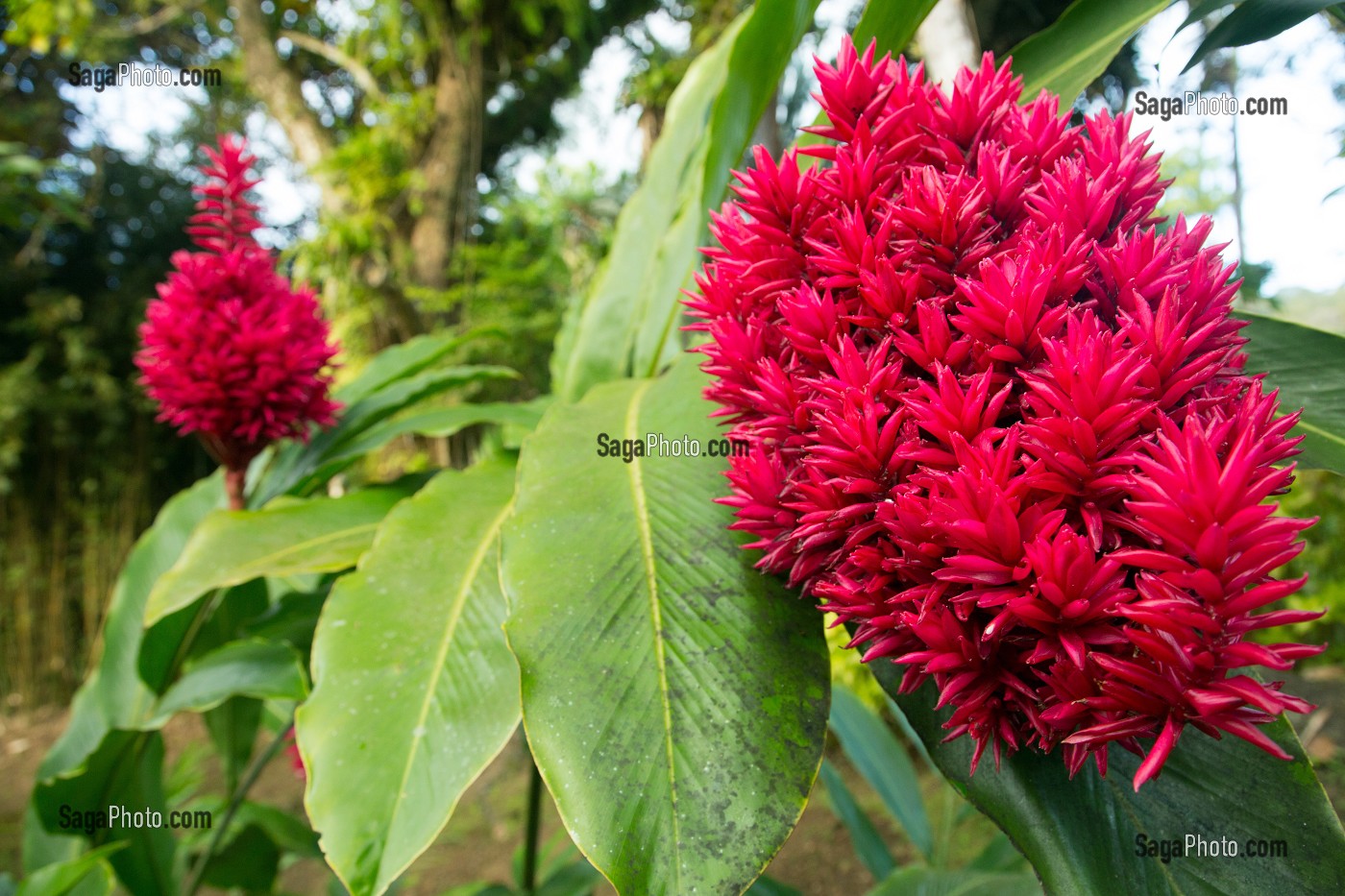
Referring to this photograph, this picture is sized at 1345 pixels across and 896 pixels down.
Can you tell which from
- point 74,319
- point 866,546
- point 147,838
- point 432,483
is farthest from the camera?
point 74,319

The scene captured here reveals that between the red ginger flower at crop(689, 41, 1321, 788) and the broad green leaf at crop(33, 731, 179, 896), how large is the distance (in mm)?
1194

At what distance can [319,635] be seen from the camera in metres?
0.68

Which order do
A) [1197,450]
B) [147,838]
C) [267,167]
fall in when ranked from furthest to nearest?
[267,167], [147,838], [1197,450]

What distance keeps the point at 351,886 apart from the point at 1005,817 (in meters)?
0.48

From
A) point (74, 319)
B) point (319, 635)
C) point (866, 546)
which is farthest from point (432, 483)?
point (74, 319)

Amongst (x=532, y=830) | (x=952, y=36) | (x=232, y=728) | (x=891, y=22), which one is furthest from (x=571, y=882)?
(x=952, y=36)

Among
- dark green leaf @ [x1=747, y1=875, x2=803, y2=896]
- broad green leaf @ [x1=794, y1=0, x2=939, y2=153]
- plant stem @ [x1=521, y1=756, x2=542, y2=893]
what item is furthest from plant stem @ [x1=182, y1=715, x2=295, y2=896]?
broad green leaf @ [x1=794, y1=0, x2=939, y2=153]

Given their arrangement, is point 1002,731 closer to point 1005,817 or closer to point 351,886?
point 1005,817

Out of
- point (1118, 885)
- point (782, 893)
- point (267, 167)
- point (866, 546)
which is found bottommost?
point (782, 893)

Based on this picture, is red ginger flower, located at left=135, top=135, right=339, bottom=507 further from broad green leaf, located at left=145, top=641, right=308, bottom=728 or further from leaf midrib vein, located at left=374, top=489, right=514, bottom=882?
leaf midrib vein, located at left=374, top=489, right=514, bottom=882

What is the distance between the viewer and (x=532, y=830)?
1346 mm

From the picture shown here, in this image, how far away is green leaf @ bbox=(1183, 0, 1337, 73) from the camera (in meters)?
0.64

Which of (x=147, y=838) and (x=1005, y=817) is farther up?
(x=1005, y=817)

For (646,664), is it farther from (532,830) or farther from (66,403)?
(66,403)
